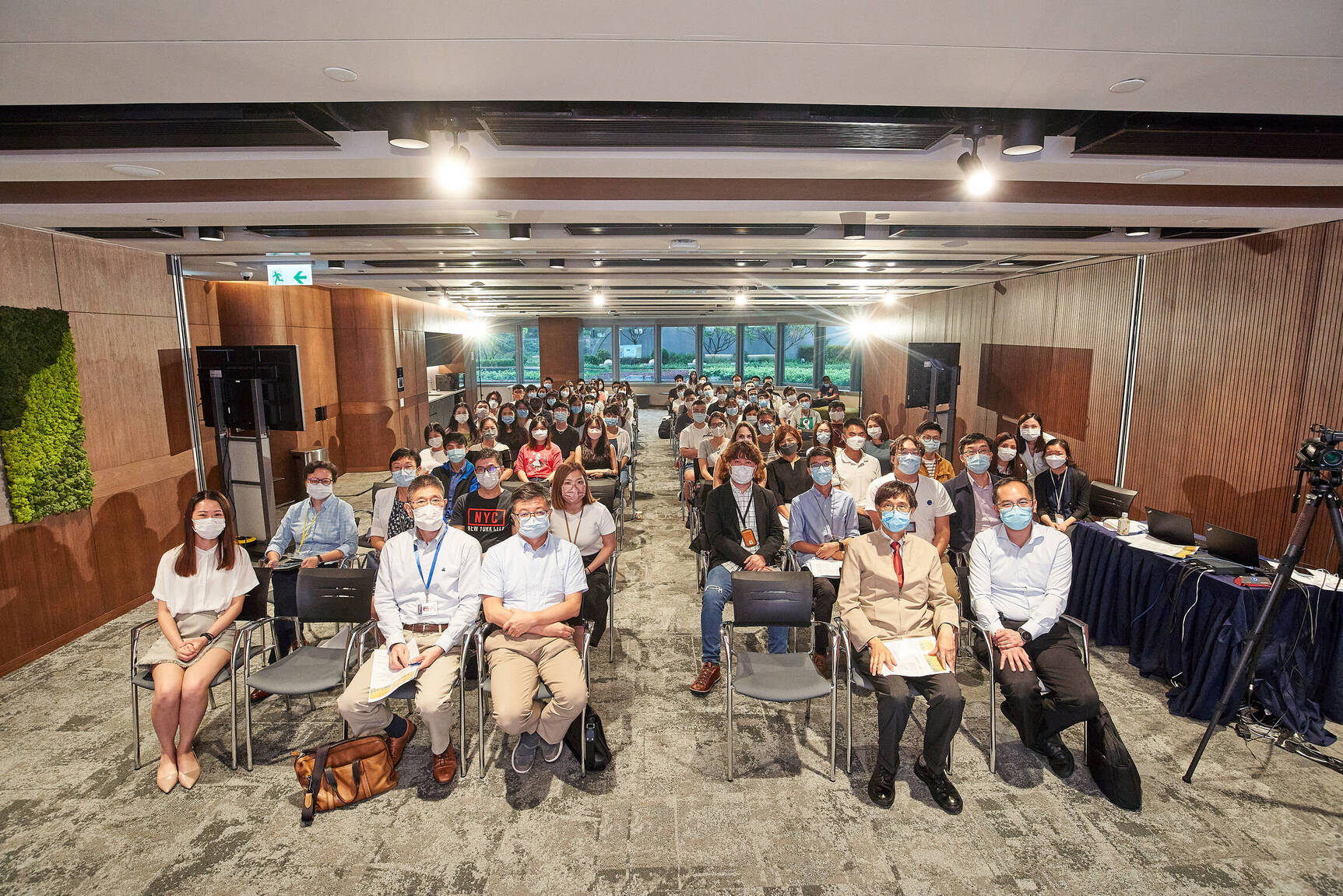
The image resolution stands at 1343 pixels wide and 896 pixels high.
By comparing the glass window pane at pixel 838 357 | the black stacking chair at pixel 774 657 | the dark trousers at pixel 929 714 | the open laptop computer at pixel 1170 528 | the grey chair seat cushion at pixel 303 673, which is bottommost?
the dark trousers at pixel 929 714

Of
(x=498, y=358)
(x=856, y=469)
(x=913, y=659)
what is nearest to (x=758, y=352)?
(x=498, y=358)

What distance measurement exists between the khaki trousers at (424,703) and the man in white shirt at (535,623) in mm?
259

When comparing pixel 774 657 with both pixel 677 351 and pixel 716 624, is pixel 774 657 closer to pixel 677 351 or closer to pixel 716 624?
pixel 716 624

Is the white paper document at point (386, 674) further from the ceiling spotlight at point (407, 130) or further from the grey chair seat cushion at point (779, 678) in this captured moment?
the ceiling spotlight at point (407, 130)

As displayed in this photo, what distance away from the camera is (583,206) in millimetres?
4387

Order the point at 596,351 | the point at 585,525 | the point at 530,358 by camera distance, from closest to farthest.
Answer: the point at 585,525 → the point at 596,351 → the point at 530,358

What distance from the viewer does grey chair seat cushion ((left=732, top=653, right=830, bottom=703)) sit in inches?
130

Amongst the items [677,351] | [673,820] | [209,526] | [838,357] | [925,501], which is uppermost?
[677,351]

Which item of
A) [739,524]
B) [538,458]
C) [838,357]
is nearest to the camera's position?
[739,524]

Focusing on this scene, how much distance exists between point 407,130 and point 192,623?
3.05m

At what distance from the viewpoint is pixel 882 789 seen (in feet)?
10.9

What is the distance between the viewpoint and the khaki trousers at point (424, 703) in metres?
3.38

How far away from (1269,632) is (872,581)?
237 centimetres

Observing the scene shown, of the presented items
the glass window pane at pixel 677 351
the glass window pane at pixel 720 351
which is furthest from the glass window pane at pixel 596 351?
the glass window pane at pixel 720 351
